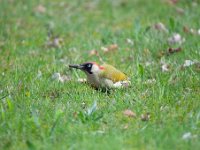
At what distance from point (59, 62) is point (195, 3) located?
307 centimetres

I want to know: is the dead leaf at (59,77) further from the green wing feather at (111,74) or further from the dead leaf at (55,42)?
the dead leaf at (55,42)

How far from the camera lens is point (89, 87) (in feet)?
19.2

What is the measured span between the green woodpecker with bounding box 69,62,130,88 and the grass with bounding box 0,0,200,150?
0.10 m

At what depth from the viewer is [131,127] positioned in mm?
4785

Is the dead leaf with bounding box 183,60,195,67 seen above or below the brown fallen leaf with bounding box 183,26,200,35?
below

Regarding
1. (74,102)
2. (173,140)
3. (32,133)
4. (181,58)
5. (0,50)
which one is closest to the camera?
(173,140)

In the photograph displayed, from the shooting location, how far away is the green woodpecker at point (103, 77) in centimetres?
577

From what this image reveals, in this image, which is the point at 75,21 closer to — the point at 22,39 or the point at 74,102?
the point at 22,39

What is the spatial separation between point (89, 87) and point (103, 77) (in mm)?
194

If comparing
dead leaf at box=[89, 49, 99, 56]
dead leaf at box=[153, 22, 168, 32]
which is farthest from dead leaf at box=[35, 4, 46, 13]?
dead leaf at box=[89, 49, 99, 56]

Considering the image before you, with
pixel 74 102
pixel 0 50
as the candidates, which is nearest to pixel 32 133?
pixel 74 102

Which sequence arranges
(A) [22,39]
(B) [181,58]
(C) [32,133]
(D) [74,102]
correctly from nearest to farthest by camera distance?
(C) [32,133] < (D) [74,102] < (B) [181,58] < (A) [22,39]

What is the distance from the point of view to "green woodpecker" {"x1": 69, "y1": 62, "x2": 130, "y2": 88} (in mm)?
5766

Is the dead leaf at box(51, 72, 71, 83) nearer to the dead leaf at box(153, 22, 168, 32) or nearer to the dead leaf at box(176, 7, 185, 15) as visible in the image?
the dead leaf at box(153, 22, 168, 32)
